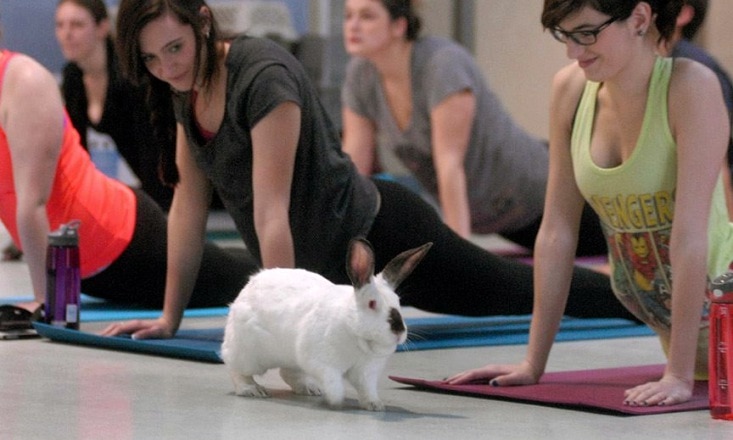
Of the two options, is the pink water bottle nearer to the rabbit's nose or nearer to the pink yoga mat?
the pink yoga mat

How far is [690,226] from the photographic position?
8.23 feet

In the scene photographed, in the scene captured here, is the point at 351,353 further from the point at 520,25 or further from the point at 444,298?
the point at 520,25

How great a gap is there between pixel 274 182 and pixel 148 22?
46 cm

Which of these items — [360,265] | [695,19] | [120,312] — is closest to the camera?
[360,265]

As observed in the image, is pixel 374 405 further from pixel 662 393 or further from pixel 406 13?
pixel 406 13

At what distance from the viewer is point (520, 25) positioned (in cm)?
948

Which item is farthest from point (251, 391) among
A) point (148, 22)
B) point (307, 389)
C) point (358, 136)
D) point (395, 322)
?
point (358, 136)

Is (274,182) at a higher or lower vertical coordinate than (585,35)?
lower

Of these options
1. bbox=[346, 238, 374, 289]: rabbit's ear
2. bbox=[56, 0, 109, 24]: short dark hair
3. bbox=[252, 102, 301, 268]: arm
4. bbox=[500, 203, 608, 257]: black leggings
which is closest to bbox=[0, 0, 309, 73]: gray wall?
bbox=[56, 0, 109, 24]: short dark hair

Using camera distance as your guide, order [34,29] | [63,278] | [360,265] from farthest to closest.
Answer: [34,29]
[63,278]
[360,265]

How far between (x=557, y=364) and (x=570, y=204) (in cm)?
61

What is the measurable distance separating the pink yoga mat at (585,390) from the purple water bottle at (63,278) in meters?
1.17

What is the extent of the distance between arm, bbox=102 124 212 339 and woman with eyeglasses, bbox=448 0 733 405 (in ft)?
2.97

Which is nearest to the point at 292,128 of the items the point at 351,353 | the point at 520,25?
the point at 351,353
